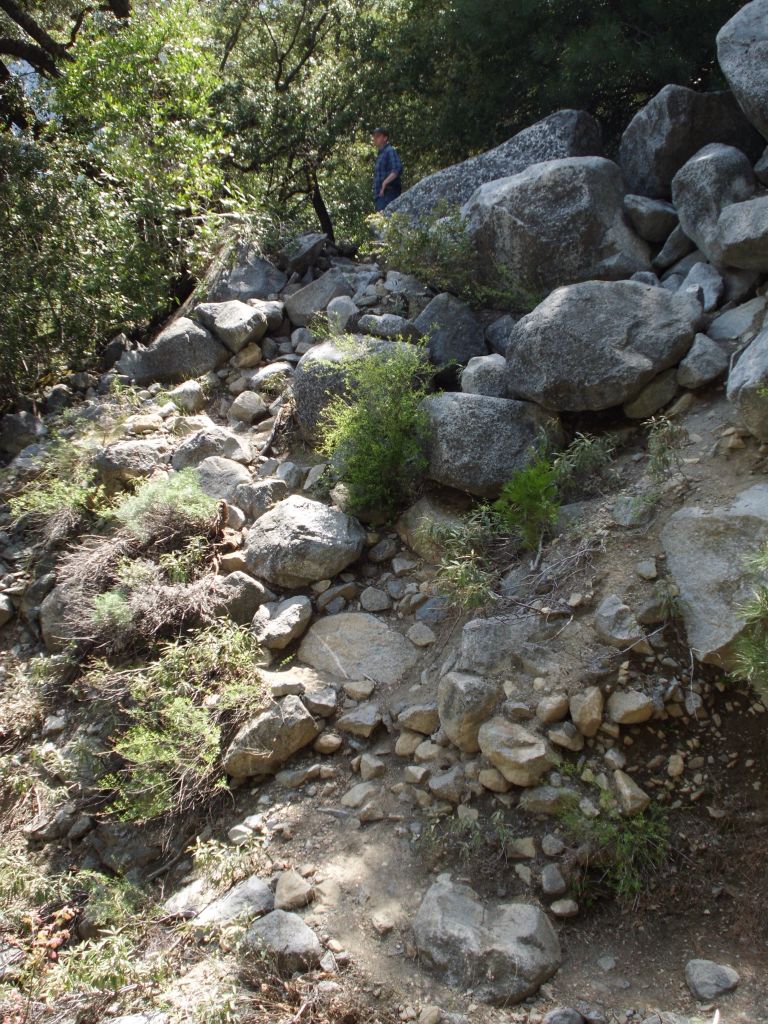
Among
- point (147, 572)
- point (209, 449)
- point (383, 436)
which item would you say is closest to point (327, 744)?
point (147, 572)

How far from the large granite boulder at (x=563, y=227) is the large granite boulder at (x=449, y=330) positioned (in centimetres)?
42

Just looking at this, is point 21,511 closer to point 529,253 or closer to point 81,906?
point 81,906

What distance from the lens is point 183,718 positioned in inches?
156

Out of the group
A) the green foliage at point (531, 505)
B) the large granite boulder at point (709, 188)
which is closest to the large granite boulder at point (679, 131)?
the large granite boulder at point (709, 188)

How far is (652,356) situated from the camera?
4.48 metres

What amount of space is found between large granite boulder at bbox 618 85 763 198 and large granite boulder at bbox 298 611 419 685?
347 centimetres

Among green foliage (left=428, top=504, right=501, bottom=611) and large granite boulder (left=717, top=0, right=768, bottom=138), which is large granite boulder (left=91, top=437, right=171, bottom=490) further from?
large granite boulder (left=717, top=0, right=768, bottom=138)

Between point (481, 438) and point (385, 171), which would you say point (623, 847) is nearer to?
point (481, 438)

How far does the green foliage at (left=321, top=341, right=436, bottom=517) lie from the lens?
471 cm

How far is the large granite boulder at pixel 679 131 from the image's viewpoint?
577 centimetres

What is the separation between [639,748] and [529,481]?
53.3 inches

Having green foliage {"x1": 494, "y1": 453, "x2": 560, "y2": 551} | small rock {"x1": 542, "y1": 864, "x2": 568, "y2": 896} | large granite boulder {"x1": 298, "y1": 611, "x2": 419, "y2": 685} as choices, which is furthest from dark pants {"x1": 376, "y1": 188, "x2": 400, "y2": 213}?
small rock {"x1": 542, "y1": 864, "x2": 568, "y2": 896}

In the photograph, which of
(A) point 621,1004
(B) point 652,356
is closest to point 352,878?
(A) point 621,1004

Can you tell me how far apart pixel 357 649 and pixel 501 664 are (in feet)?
3.10
